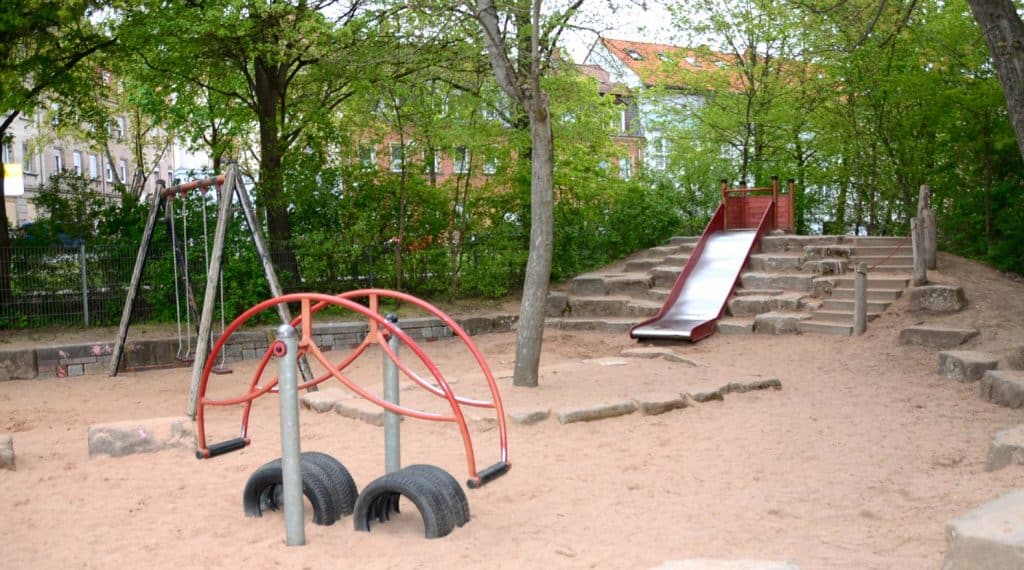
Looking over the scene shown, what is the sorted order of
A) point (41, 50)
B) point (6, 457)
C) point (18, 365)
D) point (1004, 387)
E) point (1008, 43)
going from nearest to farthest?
point (6, 457) → point (1008, 43) → point (1004, 387) → point (18, 365) → point (41, 50)

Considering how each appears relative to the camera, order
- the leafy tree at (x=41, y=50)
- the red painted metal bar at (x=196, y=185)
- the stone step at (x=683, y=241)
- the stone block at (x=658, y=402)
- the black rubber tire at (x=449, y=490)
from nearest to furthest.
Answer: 1. the black rubber tire at (x=449, y=490)
2. the stone block at (x=658, y=402)
3. the red painted metal bar at (x=196, y=185)
4. the leafy tree at (x=41, y=50)
5. the stone step at (x=683, y=241)

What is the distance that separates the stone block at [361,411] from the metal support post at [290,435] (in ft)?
10.7

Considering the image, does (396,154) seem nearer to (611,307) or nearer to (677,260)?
(611,307)

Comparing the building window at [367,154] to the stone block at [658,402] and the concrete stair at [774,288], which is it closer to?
the concrete stair at [774,288]

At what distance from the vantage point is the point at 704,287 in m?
15.4

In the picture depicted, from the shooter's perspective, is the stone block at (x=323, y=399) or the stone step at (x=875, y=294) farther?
the stone step at (x=875, y=294)

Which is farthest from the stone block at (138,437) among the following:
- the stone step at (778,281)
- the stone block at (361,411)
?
the stone step at (778,281)

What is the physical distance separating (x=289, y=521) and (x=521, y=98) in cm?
556

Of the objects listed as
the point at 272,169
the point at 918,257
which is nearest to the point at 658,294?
the point at 918,257

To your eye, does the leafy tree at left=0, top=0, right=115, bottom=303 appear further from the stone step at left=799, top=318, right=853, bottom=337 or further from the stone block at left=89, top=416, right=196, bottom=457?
the stone step at left=799, top=318, right=853, bottom=337

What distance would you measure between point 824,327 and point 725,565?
32.4ft

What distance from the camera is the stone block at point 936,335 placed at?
37.5ft

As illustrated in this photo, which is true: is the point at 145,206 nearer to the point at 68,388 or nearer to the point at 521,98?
the point at 68,388

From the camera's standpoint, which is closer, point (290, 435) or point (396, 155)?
point (290, 435)
